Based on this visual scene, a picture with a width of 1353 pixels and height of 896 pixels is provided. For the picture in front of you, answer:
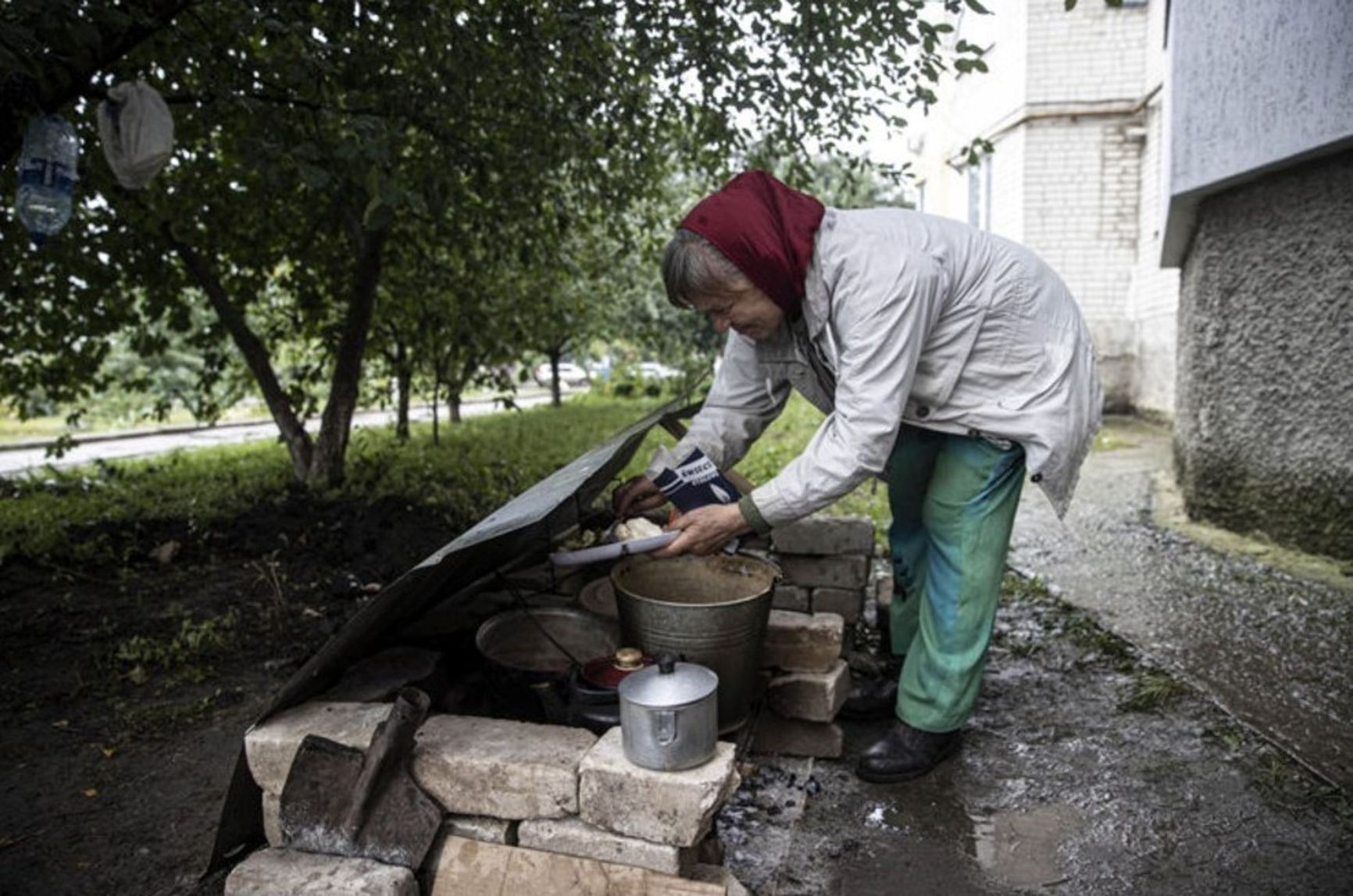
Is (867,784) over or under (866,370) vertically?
under

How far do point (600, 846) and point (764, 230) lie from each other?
5.16ft

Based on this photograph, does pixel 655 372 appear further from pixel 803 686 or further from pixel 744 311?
pixel 744 311

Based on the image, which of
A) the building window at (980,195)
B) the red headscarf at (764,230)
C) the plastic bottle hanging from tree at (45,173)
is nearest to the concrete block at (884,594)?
the red headscarf at (764,230)

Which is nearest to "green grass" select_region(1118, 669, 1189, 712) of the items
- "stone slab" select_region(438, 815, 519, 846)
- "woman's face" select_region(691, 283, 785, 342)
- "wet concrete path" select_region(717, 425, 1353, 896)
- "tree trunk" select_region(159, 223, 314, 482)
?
"wet concrete path" select_region(717, 425, 1353, 896)

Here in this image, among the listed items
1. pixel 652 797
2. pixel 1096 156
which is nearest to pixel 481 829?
pixel 652 797

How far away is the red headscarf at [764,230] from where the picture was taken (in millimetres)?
2426

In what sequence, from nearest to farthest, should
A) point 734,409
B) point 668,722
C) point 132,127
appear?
point 668,722
point 734,409
point 132,127

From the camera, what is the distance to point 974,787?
2811 mm

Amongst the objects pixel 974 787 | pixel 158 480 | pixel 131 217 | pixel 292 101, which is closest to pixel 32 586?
pixel 131 217

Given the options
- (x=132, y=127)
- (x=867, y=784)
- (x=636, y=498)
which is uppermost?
(x=132, y=127)

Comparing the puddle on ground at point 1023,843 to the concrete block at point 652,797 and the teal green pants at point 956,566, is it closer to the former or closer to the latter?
the teal green pants at point 956,566

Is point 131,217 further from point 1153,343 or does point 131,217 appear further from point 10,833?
point 1153,343

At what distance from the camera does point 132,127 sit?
3865 millimetres

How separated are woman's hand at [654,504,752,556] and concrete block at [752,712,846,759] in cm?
84
